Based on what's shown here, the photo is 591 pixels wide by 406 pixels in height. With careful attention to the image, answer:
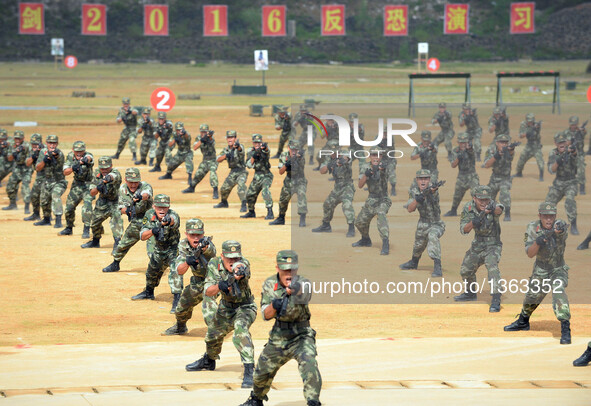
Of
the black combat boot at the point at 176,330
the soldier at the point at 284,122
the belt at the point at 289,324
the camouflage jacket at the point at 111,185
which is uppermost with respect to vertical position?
the soldier at the point at 284,122

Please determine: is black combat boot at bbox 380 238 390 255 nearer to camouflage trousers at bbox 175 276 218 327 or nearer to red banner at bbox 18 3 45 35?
camouflage trousers at bbox 175 276 218 327

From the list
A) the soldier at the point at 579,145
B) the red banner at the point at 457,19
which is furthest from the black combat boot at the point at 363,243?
the red banner at the point at 457,19

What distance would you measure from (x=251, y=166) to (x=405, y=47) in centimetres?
7563

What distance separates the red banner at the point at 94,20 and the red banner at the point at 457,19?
31.8 m

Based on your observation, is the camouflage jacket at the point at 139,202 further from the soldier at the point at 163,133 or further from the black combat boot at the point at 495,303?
the soldier at the point at 163,133

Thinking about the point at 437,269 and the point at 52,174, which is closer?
the point at 437,269

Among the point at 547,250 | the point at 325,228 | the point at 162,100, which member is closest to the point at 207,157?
the point at 325,228

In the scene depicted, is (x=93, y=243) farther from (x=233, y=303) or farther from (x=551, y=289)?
(x=551, y=289)

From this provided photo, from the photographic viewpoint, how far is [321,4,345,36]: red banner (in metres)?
93.0

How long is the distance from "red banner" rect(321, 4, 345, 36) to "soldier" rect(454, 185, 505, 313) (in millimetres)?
79182

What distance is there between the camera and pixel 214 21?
90.2 m

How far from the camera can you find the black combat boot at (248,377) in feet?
35.2

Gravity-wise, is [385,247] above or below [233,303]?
below

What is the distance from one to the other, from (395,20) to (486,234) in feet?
263
